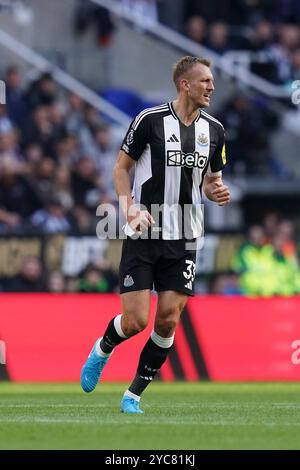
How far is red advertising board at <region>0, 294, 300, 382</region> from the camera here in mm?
15867

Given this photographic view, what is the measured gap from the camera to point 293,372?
52.5 feet

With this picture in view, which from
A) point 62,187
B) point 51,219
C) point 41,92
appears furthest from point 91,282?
point 41,92

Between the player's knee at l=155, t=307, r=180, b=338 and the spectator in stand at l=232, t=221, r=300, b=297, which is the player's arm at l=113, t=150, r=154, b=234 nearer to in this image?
the player's knee at l=155, t=307, r=180, b=338

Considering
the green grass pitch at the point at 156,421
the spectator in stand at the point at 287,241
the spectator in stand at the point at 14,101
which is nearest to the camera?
the green grass pitch at the point at 156,421

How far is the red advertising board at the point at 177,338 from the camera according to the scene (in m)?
15.9

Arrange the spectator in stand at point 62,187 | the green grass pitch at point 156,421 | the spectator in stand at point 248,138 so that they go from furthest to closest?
the spectator in stand at point 248,138 < the spectator in stand at point 62,187 < the green grass pitch at point 156,421

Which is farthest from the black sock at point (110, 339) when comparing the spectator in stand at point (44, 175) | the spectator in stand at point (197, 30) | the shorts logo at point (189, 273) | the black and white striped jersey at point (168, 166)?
the spectator in stand at point (197, 30)

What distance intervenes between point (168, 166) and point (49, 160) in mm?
10540

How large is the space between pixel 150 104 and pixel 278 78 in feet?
9.41

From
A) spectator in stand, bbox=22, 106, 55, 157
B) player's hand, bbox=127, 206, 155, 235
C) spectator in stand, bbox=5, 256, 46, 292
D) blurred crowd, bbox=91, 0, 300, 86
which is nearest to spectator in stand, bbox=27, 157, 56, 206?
spectator in stand, bbox=22, 106, 55, 157

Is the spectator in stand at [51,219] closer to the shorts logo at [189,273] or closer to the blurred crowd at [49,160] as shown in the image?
the blurred crowd at [49,160]

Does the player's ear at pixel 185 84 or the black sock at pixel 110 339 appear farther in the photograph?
the black sock at pixel 110 339

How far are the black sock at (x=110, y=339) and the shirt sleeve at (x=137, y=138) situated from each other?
3.94 ft

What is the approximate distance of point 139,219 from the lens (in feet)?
30.8
